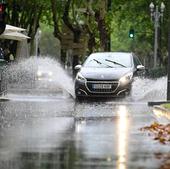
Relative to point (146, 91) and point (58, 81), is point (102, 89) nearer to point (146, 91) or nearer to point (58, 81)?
Result: point (146, 91)

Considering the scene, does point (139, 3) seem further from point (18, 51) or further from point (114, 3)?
point (18, 51)

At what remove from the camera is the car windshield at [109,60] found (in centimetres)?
2552

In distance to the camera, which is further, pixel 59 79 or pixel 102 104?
pixel 59 79

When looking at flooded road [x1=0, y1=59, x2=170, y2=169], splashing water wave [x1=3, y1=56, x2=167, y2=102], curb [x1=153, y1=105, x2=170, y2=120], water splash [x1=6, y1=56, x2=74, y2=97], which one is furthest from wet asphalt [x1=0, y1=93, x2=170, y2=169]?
water splash [x1=6, y1=56, x2=74, y2=97]

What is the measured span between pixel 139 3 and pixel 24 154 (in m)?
48.9

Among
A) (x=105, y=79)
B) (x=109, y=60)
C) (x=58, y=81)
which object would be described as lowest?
(x=58, y=81)

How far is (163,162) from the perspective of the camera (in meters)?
10.1

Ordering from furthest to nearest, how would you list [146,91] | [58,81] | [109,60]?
[58,81]
[146,91]
[109,60]

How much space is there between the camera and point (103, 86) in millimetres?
24359

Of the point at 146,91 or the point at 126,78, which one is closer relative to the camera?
the point at 126,78

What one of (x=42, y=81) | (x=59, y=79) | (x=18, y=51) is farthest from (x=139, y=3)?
(x=59, y=79)

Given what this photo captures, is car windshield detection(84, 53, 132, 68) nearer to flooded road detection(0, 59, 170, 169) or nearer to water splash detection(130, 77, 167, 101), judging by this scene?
water splash detection(130, 77, 167, 101)

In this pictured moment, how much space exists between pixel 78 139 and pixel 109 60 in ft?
43.6

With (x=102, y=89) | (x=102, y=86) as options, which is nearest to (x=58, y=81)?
(x=102, y=89)
